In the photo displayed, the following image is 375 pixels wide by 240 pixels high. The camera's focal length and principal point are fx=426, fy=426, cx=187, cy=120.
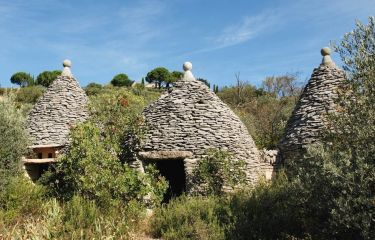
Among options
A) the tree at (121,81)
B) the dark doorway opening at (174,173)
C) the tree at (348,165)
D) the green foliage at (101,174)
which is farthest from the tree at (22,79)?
the tree at (348,165)

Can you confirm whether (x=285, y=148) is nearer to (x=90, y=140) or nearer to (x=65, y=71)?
(x=90, y=140)

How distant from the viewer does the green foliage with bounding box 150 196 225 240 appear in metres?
8.13

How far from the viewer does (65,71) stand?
14219 millimetres

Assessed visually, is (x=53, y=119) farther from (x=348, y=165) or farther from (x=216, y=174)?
(x=348, y=165)

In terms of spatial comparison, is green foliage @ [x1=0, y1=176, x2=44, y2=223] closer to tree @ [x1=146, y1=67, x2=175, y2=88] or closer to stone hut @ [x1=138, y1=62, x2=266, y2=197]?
stone hut @ [x1=138, y1=62, x2=266, y2=197]

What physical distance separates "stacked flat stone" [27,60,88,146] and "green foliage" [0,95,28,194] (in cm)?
206

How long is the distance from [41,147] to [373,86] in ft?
31.7

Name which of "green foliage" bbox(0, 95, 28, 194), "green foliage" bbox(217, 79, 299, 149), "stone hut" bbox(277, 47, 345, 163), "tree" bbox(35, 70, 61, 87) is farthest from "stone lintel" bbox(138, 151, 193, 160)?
"tree" bbox(35, 70, 61, 87)

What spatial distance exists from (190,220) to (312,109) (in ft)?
13.5

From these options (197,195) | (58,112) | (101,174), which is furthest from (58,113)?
(197,195)

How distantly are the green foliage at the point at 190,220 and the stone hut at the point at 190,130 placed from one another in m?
1.36

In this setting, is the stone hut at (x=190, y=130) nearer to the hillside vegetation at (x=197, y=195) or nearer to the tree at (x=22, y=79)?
the hillside vegetation at (x=197, y=195)

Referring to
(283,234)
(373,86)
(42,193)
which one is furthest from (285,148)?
(42,193)

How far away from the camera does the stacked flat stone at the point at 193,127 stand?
36.4 feet
